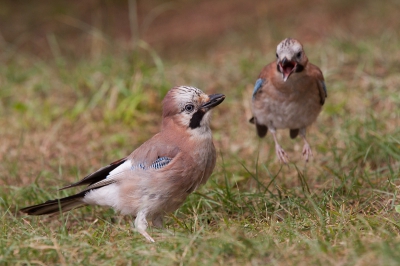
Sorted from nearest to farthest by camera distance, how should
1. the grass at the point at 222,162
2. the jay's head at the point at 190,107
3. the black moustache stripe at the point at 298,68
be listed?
the grass at the point at 222,162, the jay's head at the point at 190,107, the black moustache stripe at the point at 298,68

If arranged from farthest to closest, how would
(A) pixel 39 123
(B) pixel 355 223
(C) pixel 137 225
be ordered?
(A) pixel 39 123 < (C) pixel 137 225 < (B) pixel 355 223

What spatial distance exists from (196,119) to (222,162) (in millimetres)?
1137

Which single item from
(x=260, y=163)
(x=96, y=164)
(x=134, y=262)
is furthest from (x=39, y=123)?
(x=134, y=262)

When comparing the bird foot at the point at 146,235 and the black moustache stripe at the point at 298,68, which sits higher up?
the black moustache stripe at the point at 298,68

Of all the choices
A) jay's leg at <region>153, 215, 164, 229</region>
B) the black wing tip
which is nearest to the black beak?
jay's leg at <region>153, 215, 164, 229</region>

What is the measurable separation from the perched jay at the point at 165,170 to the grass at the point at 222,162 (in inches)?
6.1

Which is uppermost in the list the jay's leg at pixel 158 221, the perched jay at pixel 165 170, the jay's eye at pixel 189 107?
Answer: the jay's eye at pixel 189 107

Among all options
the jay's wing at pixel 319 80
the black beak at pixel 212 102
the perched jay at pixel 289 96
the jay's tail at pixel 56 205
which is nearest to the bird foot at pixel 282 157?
the perched jay at pixel 289 96

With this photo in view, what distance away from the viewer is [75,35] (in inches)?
440

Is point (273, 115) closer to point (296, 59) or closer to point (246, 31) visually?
point (296, 59)

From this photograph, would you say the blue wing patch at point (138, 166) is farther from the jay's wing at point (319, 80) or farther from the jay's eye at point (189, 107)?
the jay's wing at point (319, 80)

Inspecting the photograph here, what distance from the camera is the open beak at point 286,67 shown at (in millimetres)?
5039

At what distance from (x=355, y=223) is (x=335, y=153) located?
1683 millimetres

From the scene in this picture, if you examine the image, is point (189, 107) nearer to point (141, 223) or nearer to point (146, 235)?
point (141, 223)
